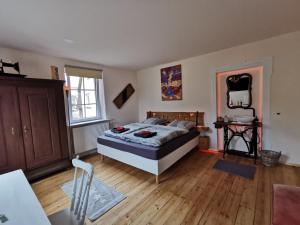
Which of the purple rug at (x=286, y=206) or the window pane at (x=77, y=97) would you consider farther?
the window pane at (x=77, y=97)

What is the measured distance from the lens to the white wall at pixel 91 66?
2803 millimetres

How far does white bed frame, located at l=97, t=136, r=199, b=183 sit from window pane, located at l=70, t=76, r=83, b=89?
156cm

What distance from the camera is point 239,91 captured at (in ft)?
10.5

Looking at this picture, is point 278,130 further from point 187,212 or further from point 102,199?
point 102,199

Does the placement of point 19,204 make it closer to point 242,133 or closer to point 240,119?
point 240,119

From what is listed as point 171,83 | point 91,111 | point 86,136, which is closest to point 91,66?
point 91,111

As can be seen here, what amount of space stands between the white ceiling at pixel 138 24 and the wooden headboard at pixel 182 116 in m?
1.62

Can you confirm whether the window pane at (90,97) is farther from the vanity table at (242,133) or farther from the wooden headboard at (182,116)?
the vanity table at (242,133)

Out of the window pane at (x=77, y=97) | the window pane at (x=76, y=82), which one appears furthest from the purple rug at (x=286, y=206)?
the window pane at (x=76, y=82)

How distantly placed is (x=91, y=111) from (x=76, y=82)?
821 millimetres

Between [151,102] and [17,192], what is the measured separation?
3.97 metres

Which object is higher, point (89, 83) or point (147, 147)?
point (89, 83)

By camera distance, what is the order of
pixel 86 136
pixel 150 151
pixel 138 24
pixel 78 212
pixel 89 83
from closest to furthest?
1. pixel 78 212
2. pixel 138 24
3. pixel 150 151
4. pixel 86 136
5. pixel 89 83

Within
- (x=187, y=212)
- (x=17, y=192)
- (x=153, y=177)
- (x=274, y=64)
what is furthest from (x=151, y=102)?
(x=17, y=192)
